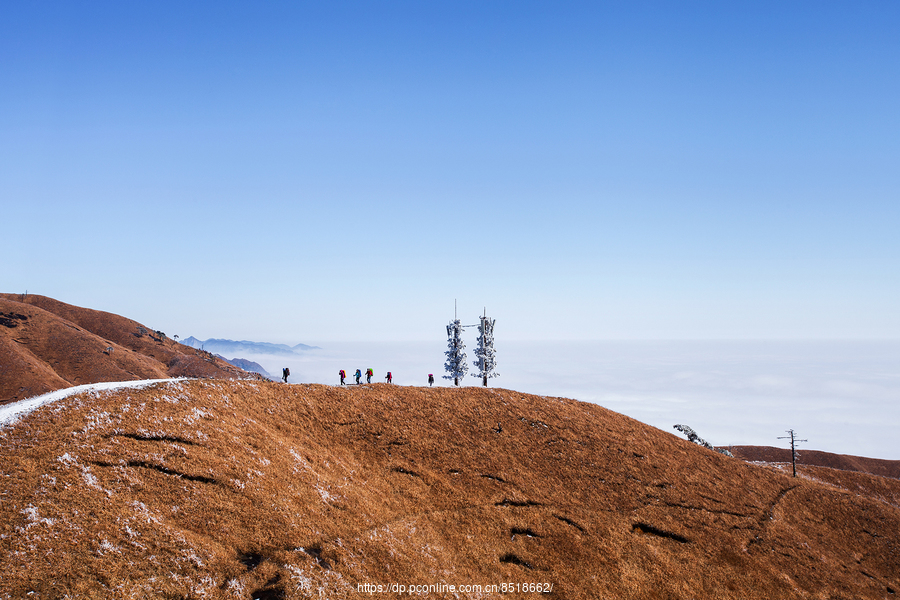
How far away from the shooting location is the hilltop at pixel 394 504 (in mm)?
20188

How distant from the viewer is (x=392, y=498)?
31594 mm

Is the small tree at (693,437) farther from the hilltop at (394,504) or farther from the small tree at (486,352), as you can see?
the small tree at (486,352)

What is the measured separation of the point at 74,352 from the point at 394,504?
99.9m

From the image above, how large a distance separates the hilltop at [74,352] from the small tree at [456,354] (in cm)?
6704

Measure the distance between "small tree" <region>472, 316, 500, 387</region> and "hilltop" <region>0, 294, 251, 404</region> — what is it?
71229 mm

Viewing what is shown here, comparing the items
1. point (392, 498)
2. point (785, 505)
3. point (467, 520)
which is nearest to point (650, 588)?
point (467, 520)

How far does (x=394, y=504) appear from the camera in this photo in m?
31.0

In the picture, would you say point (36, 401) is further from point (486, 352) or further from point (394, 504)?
point (486, 352)

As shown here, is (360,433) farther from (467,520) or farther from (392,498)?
(467,520)

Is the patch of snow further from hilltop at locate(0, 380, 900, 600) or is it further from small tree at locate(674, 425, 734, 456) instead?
small tree at locate(674, 425, 734, 456)

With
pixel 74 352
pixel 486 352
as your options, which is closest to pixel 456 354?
pixel 486 352

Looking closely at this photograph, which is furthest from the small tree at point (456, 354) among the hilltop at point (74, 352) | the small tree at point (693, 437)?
the hilltop at point (74, 352)

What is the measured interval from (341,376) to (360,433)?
13.3 meters

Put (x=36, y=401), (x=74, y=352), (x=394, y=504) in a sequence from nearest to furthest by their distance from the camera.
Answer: (x=36, y=401) → (x=394, y=504) → (x=74, y=352)
